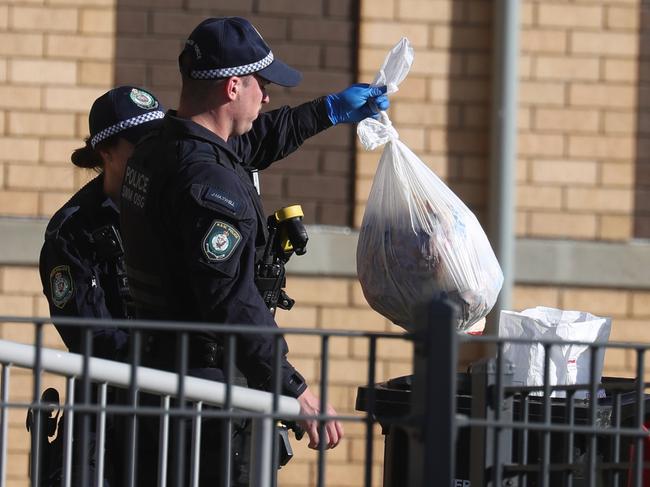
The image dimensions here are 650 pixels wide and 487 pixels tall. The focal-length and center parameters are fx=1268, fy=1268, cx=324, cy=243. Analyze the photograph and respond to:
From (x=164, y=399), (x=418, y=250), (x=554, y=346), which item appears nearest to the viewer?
(x=164, y=399)

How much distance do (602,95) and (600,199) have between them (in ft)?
1.58

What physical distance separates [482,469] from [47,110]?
3.71 m

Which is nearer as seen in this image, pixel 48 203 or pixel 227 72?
pixel 227 72

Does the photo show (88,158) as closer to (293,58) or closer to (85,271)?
(85,271)

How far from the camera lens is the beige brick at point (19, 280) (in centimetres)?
567

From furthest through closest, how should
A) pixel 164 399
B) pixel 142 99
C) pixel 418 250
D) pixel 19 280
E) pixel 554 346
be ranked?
pixel 19 280 → pixel 142 99 → pixel 418 250 → pixel 554 346 → pixel 164 399

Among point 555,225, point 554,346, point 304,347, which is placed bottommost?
point 304,347

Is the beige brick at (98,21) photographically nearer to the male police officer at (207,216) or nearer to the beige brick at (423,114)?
the beige brick at (423,114)

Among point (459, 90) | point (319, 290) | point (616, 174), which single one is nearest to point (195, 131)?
point (319, 290)

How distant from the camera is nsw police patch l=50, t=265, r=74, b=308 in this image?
11.7 ft

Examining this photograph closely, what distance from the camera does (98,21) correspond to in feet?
18.8

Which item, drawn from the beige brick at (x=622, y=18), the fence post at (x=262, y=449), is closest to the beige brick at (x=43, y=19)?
the beige brick at (x=622, y=18)

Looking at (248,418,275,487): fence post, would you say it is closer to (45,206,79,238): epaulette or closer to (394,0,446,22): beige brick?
(45,206,79,238): epaulette

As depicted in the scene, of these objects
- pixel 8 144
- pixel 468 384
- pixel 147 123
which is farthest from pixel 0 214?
pixel 468 384
